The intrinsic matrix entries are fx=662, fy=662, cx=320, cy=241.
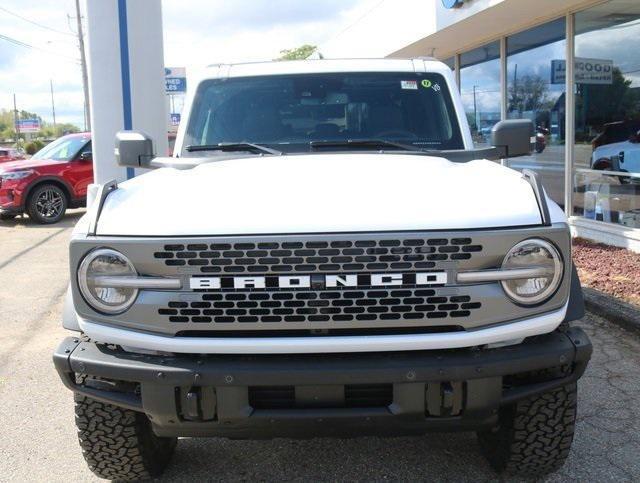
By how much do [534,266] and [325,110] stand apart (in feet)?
6.23

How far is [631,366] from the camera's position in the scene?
4.38 m

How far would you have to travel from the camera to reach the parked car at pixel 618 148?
7.45m

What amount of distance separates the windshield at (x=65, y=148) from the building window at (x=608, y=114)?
9595 mm

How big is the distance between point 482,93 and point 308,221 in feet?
34.2

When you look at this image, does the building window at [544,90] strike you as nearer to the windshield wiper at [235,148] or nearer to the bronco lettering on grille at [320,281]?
the windshield wiper at [235,148]

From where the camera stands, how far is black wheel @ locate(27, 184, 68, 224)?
41.9 feet

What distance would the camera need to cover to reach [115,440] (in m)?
2.79

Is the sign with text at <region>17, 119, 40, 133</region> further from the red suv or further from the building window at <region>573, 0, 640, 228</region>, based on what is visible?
the building window at <region>573, 0, 640, 228</region>

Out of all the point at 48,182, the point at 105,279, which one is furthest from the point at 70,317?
the point at 48,182

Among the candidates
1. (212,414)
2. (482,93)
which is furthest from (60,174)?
(212,414)

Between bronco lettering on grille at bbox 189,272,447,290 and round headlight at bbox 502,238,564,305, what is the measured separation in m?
0.27

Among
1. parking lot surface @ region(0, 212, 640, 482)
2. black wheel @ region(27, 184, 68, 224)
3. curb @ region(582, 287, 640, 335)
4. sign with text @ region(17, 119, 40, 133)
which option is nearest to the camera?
parking lot surface @ region(0, 212, 640, 482)

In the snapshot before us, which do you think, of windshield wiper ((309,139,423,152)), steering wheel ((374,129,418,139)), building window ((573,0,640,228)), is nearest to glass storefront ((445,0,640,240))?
building window ((573,0,640,228))

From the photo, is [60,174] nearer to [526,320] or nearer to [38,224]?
[38,224]
